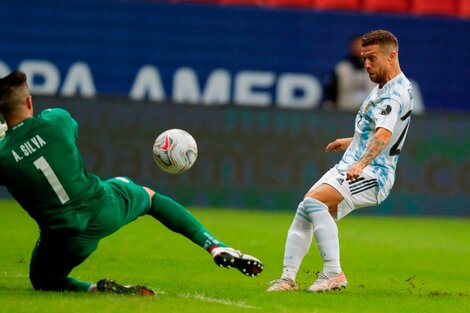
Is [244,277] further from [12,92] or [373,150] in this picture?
[12,92]

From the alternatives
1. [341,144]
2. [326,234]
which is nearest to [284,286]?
[326,234]

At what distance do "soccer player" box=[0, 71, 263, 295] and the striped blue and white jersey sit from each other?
1562 millimetres

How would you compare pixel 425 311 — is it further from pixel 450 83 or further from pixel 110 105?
pixel 450 83

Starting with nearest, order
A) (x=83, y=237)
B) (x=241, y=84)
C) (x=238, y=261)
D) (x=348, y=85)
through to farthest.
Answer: (x=238, y=261)
(x=83, y=237)
(x=348, y=85)
(x=241, y=84)


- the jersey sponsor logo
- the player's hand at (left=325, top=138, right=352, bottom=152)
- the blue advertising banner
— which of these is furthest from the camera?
the blue advertising banner

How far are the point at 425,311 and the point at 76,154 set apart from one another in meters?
2.54

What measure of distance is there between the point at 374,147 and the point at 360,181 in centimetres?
43

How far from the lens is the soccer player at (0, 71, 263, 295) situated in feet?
22.0

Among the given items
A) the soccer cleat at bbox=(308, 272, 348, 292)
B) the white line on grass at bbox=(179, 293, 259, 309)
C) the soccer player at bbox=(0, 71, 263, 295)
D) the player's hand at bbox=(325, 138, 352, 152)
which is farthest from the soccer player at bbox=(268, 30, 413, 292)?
the soccer player at bbox=(0, 71, 263, 295)

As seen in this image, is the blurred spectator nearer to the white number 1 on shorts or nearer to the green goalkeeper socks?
the green goalkeeper socks

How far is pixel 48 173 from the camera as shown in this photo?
22.1ft

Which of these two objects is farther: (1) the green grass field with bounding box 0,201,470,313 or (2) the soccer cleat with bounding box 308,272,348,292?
(2) the soccer cleat with bounding box 308,272,348,292

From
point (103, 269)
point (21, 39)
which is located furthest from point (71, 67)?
point (103, 269)

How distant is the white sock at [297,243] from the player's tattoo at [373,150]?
2.20ft
